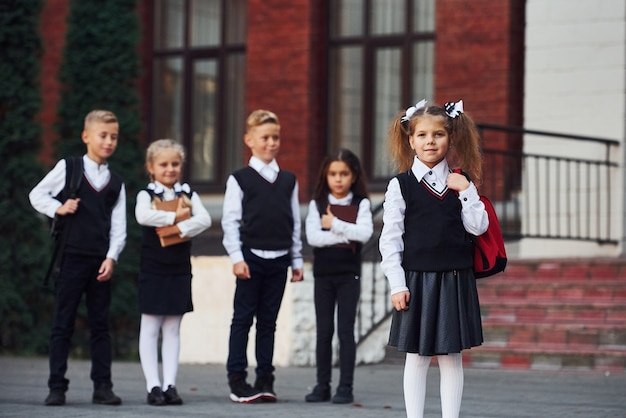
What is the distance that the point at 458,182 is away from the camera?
6.57 meters

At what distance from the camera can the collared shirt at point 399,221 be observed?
661 cm

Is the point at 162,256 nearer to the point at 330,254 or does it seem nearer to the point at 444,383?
the point at 330,254

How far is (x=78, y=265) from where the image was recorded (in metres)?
8.84

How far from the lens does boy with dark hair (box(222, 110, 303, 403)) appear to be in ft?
29.7

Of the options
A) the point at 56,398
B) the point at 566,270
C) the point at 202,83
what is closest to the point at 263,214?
the point at 56,398

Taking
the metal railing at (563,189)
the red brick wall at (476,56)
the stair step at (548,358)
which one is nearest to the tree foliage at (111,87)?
the metal railing at (563,189)

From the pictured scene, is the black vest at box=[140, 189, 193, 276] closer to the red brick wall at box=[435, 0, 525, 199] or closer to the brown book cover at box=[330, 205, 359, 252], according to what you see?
the brown book cover at box=[330, 205, 359, 252]

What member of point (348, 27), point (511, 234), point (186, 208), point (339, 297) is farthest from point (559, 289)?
point (348, 27)

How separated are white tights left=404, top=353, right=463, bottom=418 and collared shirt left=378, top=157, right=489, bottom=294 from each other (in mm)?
382

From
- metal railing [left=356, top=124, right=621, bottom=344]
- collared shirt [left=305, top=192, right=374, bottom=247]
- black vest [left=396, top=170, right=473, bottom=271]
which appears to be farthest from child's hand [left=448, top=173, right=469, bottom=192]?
metal railing [left=356, top=124, right=621, bottom=344]

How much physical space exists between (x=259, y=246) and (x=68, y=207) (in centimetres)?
127

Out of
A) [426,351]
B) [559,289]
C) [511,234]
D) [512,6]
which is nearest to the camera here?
[426,351]

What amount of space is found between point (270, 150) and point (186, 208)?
26.8 inches

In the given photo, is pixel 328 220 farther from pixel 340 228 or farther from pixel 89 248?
pixel 89 248
